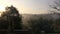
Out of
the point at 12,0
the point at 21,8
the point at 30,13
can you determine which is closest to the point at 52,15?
the point at 30,13

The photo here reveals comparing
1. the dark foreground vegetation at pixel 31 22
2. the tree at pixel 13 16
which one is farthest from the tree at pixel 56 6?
the tree at pixel 13 16

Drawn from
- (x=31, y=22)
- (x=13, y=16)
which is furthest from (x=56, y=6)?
(x=13, y=16)

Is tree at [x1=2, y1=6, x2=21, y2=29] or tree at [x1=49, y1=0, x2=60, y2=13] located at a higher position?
tree at [x1=49, y1=0, x2=60, y2=13]

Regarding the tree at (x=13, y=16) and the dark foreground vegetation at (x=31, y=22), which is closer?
the tree at (x=13, y=16)

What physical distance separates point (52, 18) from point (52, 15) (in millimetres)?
98

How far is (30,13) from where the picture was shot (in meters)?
4.79

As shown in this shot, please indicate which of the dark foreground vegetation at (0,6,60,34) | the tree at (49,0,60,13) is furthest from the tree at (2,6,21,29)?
the tree at (49,0,60,13)

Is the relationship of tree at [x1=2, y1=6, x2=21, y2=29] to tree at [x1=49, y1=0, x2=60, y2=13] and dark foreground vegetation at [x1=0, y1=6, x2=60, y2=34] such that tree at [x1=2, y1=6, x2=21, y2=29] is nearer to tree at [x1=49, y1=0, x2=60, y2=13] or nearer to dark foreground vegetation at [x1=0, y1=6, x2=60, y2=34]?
dark foreground vegetation at [x1=0, y1=6, x2=60, y2=34]

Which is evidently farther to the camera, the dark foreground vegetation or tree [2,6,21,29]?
the dark foreground vegetation

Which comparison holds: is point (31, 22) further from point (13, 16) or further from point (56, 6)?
point (56, 6)

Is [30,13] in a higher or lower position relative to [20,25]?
higher

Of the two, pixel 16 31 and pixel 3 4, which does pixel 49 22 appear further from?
pixel 3 4

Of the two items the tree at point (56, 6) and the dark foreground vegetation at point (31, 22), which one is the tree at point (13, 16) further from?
the tree at point (56, 6)

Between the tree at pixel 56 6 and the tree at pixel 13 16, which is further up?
the tree at pixel 56 6
